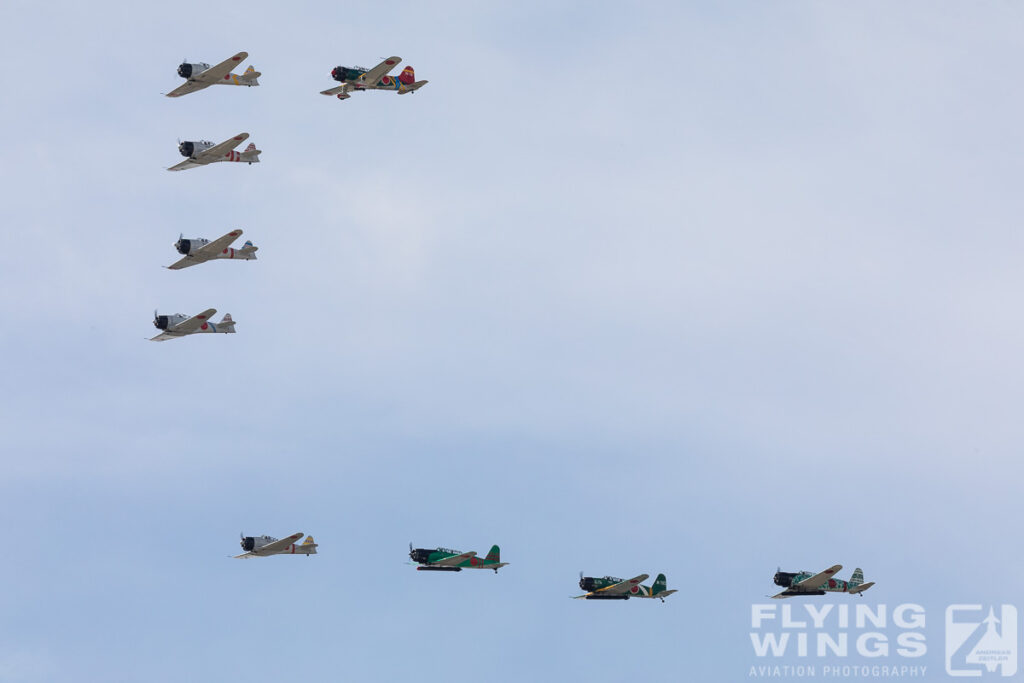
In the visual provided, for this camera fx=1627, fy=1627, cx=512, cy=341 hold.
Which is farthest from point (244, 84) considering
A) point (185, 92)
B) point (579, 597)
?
point (579, 597)

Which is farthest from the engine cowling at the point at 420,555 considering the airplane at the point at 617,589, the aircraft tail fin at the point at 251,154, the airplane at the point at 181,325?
the aircraft tail fin at the point at 251,154

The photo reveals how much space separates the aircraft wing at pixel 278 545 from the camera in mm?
160375

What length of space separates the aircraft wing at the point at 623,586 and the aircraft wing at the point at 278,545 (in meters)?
30.4

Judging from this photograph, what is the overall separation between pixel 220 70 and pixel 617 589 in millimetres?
64880

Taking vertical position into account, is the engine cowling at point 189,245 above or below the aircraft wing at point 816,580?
above

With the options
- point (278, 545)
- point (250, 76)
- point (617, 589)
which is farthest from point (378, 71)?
point (617, 589)

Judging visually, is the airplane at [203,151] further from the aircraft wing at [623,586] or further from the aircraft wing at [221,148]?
the aircraft wing at [623,586]

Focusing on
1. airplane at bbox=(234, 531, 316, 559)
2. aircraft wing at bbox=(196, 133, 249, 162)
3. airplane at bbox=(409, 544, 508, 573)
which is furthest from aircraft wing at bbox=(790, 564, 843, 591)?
aircraft wing at bbox=(196, 133, 249, 162)

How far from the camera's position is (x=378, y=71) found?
164750 mm

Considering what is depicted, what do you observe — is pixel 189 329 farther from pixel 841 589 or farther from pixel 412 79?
pixel 841 589

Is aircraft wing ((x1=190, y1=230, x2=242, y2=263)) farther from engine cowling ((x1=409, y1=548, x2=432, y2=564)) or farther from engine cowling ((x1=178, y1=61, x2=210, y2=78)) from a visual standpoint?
engine cowling ((x1=409, y1=548, x2=432, y2=564))

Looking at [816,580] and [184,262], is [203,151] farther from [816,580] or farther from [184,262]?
[816,580]

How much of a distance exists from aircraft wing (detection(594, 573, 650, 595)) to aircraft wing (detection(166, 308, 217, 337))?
47.7 metres

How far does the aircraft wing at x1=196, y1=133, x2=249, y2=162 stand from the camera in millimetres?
160750
